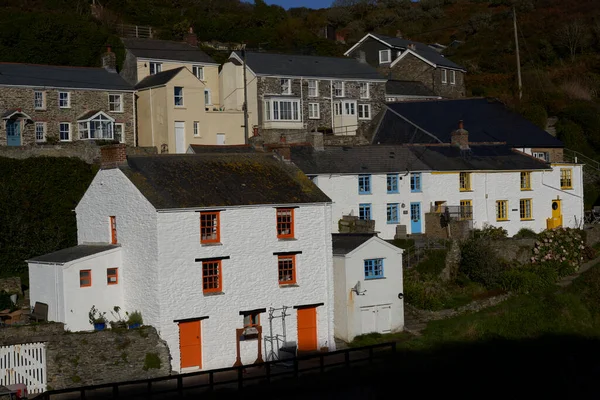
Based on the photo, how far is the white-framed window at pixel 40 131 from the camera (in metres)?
49.0

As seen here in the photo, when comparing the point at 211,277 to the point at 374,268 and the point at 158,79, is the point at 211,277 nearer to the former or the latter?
the point at 374,268

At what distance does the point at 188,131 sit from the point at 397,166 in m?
14.0

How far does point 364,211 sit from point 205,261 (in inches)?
568

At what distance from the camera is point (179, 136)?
5250cm

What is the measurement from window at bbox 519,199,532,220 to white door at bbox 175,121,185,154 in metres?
19.7

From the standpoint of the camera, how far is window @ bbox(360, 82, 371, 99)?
61031 millimetres

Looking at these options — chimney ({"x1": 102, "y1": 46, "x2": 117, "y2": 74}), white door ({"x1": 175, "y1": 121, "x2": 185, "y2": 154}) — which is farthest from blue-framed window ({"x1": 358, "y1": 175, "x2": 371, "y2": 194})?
chimney ({"x1": 102, "y1": 46, "x2": 117, "y2": 74})

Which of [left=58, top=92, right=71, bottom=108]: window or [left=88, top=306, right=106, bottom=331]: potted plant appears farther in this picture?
[left=58, top=92, right=71, bottom=108]: window

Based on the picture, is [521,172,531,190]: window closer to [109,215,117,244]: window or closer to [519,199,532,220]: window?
[519,199,532,220]: window

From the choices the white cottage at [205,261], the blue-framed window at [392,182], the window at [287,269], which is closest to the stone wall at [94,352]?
the white cottage at [205,261]

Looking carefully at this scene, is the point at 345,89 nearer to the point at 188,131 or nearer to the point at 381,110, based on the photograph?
the point at 381,110

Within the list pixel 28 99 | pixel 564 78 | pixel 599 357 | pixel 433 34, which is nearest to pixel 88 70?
pixel 28 99

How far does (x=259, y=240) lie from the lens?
32625mm

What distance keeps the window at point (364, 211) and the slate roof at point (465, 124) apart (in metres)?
9.13
